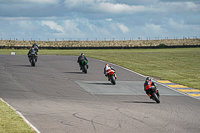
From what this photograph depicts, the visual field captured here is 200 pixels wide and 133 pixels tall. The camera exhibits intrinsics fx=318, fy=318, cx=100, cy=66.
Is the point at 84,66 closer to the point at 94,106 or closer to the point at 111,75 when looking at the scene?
the point at 111,75

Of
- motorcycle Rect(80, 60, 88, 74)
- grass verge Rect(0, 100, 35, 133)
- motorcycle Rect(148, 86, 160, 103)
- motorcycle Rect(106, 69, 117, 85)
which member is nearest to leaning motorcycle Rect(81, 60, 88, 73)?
motorcycle Rect(80, 60, 88, 74)

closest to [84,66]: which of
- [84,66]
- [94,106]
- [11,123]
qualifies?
[84,66]

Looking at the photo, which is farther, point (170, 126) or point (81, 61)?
point (81, 61)

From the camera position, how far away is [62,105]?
14.2 metres

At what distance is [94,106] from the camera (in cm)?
1405

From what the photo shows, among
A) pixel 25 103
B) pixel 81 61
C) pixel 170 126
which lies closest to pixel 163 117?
pixel 170 126

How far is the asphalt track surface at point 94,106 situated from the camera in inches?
411

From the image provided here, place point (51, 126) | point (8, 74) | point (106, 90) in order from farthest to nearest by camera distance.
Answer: point (8, 74) → point (106, 90) → point (51, 126)

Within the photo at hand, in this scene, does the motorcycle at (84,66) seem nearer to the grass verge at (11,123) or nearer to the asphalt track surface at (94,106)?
the asphalt track surface at (94,106)

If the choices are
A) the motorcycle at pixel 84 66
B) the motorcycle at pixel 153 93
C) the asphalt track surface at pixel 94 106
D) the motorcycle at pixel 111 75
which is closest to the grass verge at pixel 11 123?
the asphalt track surface at pixel 94 106

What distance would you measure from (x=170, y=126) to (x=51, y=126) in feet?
13.0

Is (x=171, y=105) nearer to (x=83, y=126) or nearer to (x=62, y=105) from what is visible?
(x=62, y=105)

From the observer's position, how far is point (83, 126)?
404 inches

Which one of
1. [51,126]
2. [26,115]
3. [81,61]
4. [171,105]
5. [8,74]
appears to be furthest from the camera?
[81,61]
